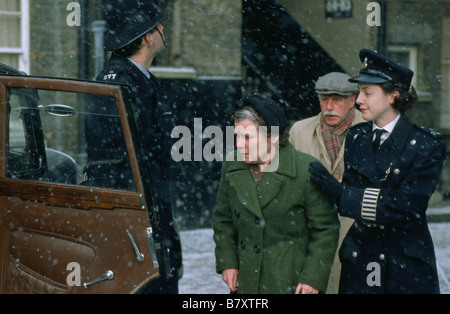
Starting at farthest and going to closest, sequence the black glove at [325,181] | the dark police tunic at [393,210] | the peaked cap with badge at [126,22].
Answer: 1. the peaked cap with badge at [126,22]
2. the black glove at [325,181]
3. the dark police tunic at [393,210]

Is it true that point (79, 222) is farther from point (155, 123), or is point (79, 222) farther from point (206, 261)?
point (206, 261)

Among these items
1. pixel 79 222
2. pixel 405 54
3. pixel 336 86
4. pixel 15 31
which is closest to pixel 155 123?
pixel 79 222

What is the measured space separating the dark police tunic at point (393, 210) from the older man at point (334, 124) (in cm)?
84

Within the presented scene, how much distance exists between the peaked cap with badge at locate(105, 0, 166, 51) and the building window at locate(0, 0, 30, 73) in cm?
447

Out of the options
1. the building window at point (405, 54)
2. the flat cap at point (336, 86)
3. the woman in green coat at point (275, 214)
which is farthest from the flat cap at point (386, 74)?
the building window at point (405, 54)

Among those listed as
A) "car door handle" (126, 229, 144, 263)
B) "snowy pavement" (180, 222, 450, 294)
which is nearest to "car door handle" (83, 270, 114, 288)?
"car door handle" (126, 229, 144, 263)

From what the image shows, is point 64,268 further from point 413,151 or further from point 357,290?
point 413,151

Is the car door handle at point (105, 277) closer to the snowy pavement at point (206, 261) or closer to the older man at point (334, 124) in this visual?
the older man at point (334, 124)

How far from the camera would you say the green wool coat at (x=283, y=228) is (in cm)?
322

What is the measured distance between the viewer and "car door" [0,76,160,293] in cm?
296

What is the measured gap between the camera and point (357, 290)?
10.8 feet

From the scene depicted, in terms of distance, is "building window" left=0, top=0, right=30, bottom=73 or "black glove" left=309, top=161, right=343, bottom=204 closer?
"black glove" left=309, top=161, right=343, bottom=204

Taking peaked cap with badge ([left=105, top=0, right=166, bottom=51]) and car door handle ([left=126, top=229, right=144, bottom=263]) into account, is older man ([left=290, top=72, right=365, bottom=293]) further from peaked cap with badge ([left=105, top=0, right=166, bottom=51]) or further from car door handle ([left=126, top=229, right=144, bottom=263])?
car door handle ([left=126, top=229, right=144, bottom=263])

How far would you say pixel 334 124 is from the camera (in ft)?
13.9
